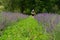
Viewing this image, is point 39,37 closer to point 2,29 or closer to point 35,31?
point 35,31

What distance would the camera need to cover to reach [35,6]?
12742 mm

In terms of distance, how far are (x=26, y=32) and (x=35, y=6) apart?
790 centimetres

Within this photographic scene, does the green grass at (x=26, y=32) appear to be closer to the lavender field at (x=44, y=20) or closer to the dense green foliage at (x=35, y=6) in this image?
the lavender field at (x=44, y=20)

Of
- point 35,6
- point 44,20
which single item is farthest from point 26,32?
point 35,6

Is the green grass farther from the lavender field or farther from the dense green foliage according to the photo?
the dense green foliage

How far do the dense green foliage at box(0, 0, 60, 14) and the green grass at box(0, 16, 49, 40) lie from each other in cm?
687

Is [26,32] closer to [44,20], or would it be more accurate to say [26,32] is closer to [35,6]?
[44,20]

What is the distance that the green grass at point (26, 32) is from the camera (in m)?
4.59

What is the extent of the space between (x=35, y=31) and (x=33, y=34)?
0.66 ft

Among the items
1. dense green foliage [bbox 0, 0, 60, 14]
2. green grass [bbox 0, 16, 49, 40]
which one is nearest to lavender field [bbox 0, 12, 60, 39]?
green grass [bbox 0, 16, 49, 40]

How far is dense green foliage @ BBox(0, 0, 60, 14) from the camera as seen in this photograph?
41.0 ft

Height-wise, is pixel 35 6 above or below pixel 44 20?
below

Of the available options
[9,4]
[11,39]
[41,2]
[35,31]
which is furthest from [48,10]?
[11,39]

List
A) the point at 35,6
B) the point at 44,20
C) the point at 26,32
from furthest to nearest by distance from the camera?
1. the point at 35,6
2. the point at 44,20
3. the point at 26,32
